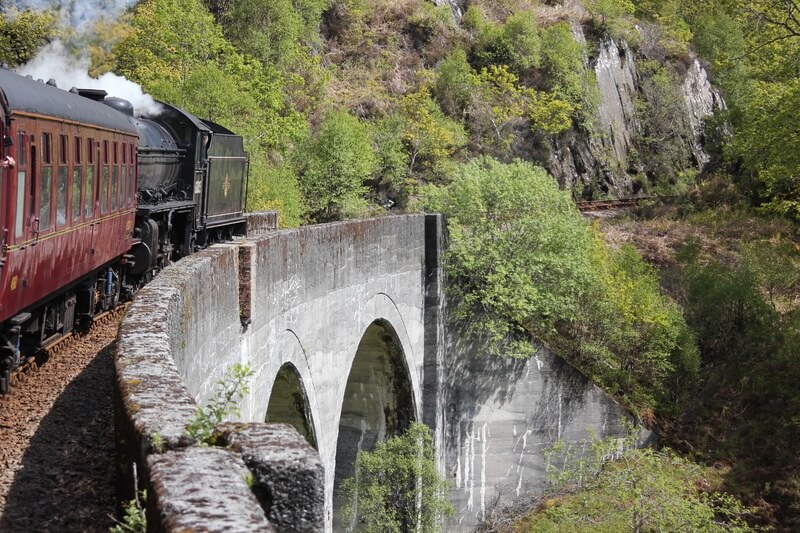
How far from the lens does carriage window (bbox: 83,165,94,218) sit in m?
10.3

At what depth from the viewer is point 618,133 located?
4534 centimetres

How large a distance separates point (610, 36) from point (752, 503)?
105 feet

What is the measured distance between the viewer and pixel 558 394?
80.8 feet

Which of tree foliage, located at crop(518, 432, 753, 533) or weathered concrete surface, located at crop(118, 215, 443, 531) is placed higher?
weathered concrete surface, located at crop(118, 215, 443, 531)

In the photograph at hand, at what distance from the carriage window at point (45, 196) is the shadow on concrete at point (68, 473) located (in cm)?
205

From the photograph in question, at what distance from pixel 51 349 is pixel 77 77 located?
10.6 m

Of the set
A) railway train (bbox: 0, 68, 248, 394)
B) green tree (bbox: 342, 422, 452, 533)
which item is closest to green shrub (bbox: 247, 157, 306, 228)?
green tree (bbox: 342, 422, 452, 533)

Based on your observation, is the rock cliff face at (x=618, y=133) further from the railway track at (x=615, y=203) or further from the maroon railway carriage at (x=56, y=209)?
the maroon railway carriage at (x=56, y=209)

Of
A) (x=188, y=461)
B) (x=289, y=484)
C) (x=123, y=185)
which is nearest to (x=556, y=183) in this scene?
(x=123, y=185)

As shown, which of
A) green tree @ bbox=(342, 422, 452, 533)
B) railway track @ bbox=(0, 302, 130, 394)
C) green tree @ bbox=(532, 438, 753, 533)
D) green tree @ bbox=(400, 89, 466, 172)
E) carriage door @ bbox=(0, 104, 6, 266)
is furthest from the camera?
green tree @ bbox=(400, 89, 466, 172)

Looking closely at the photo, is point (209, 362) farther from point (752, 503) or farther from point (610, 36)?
point (610, 36)

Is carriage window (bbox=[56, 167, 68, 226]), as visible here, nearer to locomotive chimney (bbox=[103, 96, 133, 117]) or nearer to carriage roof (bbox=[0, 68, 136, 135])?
carriage roof (bbox=[0, 68, 136, 135])

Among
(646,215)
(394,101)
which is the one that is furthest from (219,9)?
(646,215)


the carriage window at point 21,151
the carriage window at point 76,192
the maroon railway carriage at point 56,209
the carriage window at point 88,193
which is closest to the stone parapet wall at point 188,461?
the maroon railway carriage at point 56,209
